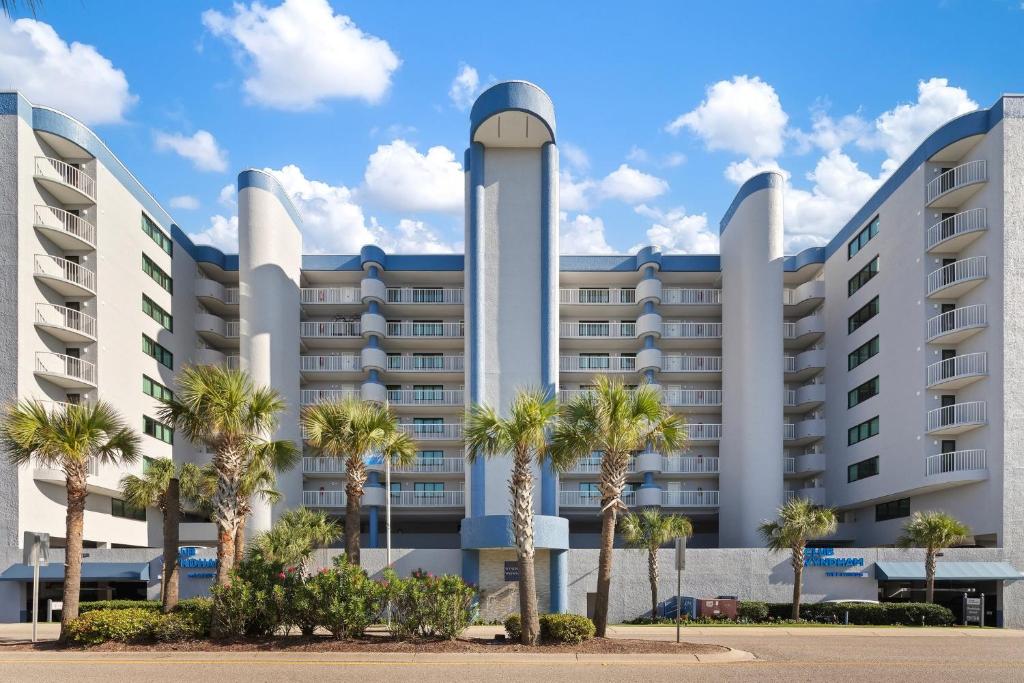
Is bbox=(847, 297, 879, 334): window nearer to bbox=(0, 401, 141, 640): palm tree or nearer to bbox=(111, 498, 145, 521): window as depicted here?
bbox=(0, 401, 141, 640): palm tree

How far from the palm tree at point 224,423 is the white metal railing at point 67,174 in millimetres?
20841

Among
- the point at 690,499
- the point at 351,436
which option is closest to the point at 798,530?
the point at 690,499

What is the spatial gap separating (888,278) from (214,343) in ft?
133

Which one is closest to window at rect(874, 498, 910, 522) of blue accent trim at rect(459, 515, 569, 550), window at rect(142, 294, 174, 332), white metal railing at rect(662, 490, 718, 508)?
white metal railing at rect(662, 490, 718, 508)

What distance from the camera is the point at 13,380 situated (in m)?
38.4

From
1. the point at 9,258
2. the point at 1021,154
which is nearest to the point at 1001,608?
the point at 1021,154

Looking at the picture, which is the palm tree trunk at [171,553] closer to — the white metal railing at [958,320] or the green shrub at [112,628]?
the green shrub at [112,628]

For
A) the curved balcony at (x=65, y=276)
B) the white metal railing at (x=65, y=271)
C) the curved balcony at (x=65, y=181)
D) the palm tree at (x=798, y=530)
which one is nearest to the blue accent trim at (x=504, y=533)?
the palm tree at (x=798, y=530)

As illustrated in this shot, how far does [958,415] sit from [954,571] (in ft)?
22.7

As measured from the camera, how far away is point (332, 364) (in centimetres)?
5634

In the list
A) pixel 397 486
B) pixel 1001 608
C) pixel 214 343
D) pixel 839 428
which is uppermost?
pixel 214 343

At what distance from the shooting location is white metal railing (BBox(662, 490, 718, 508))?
53094 millimetres

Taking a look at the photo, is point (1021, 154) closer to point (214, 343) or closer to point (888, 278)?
point (888, 278)

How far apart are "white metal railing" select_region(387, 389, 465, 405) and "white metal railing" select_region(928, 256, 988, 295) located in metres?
27.6
